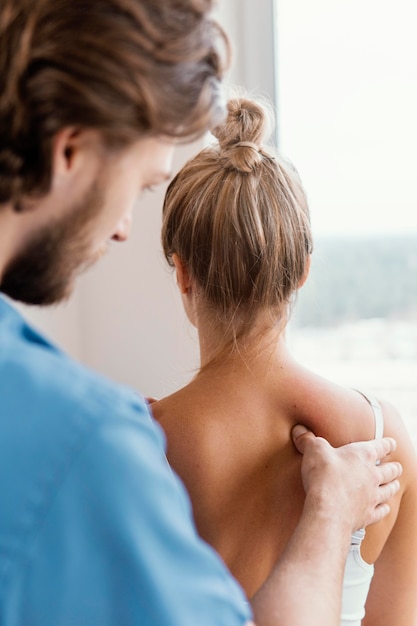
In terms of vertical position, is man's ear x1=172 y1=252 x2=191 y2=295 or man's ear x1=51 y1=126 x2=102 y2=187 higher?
man's ear x1=51 y1=126 x2=102 y2=187

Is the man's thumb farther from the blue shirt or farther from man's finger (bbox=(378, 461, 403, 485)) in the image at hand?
the blue shirt

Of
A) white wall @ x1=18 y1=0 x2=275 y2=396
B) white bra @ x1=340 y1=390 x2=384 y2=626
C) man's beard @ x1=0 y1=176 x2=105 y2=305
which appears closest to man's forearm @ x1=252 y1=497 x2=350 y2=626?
white bra @ x1=340 y1=390 x2=384 y2=626

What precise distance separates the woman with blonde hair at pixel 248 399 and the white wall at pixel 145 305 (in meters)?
0.63

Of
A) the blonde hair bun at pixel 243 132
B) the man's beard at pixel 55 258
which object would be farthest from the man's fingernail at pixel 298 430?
the man's beard at pixel 55 258

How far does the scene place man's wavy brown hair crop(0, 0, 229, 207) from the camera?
758 millimetres

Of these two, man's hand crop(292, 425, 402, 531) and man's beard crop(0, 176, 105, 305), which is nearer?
man's beard crop(0, 176, 105, 305)

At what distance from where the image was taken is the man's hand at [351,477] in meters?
1.11

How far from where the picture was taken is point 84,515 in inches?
27.2

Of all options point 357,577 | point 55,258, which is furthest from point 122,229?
point 357,577

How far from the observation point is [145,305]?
2018 mm

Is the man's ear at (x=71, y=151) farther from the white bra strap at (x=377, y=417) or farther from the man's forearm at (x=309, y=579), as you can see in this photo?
the white bra strap at (x=377, y=417)

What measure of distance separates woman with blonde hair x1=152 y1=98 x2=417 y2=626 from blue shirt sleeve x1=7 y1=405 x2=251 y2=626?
59cm

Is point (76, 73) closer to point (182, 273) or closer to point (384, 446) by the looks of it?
point (182, 273)

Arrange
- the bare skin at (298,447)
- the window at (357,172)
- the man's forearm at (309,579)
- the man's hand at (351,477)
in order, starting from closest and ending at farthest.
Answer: the bare skin at (298,447) → the man's forearm at (309,579) → the man's hand at (351,477) → the window at (357,172)
